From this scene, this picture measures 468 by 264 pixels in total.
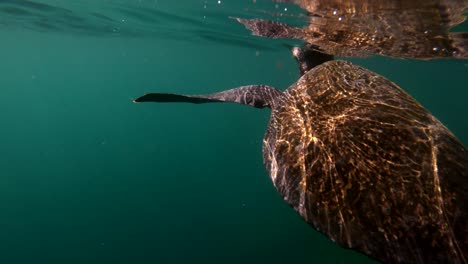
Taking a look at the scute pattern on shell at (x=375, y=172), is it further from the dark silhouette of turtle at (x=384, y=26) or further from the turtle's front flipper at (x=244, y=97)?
the dark silhouette of turtle at (x=384, y=26)

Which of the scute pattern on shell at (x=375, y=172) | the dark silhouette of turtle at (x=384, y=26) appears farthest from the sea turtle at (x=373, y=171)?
the dark silhouette of turtle at (x=384, y=26)

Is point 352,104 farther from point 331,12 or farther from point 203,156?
point 203,156

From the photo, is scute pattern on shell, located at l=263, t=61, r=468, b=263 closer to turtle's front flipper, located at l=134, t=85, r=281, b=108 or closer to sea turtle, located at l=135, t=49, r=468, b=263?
sea turtle, located at l=135, t=49, r=468, b=263

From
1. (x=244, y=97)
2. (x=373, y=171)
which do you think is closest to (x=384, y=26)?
(x=244, y=97)

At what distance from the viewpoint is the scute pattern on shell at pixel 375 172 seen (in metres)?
2.51

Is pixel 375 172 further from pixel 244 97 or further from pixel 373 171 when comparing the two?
pixel 244 97

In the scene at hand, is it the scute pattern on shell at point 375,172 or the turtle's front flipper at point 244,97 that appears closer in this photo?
the scute pattern on shell at point 375,172

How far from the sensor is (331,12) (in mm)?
9266

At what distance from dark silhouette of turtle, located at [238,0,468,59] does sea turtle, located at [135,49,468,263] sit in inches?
214

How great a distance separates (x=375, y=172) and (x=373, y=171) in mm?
20

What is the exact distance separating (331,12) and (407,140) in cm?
731

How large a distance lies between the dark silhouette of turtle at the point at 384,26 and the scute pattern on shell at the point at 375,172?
553cm

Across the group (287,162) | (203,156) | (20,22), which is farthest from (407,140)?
(203,156)

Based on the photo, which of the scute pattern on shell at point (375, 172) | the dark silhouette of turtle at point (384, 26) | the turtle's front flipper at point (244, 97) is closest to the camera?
the scute pattern on shell at point (375, 172)
